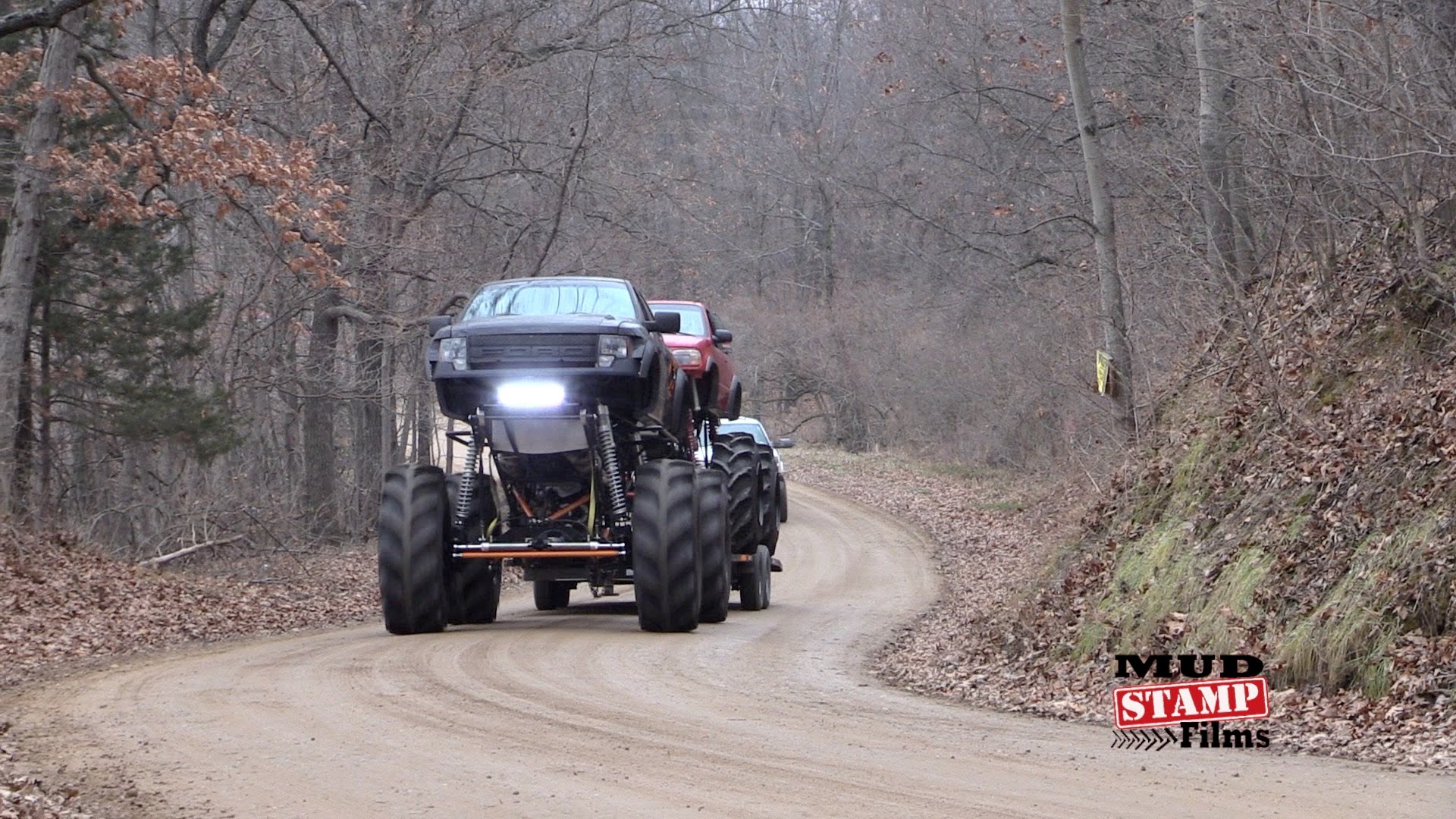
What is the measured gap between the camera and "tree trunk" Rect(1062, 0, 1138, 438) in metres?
19.5

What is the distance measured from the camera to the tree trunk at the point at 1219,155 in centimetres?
1633

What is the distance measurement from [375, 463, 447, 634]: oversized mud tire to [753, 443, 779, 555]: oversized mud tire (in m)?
4.77

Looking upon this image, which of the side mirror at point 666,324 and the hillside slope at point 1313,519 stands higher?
the side mirror at point 666,324

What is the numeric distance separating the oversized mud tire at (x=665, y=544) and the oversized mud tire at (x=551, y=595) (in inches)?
158

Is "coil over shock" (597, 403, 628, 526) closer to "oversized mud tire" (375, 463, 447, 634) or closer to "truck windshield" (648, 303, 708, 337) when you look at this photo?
"oversized mud tire" (375, 463, 447, 634)

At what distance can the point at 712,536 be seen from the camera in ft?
47.0

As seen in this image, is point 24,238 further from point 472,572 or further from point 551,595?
point 551,595

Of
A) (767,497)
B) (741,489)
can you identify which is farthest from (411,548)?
(767,497)

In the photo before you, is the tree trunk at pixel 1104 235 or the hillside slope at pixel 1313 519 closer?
the hillside slope at pixel 1313 519

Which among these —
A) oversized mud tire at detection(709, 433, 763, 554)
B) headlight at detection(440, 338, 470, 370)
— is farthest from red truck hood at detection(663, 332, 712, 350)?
headlight at detection(440, 338, 470, 370)

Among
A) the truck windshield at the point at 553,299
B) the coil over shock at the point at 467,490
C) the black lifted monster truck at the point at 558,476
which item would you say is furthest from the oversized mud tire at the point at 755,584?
the coil over shock at the point at 467,490

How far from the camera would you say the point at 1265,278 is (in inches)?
611

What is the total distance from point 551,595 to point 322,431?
33.4 feet

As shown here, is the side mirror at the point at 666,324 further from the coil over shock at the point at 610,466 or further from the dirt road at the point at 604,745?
the dirt road at the point at 604,745
